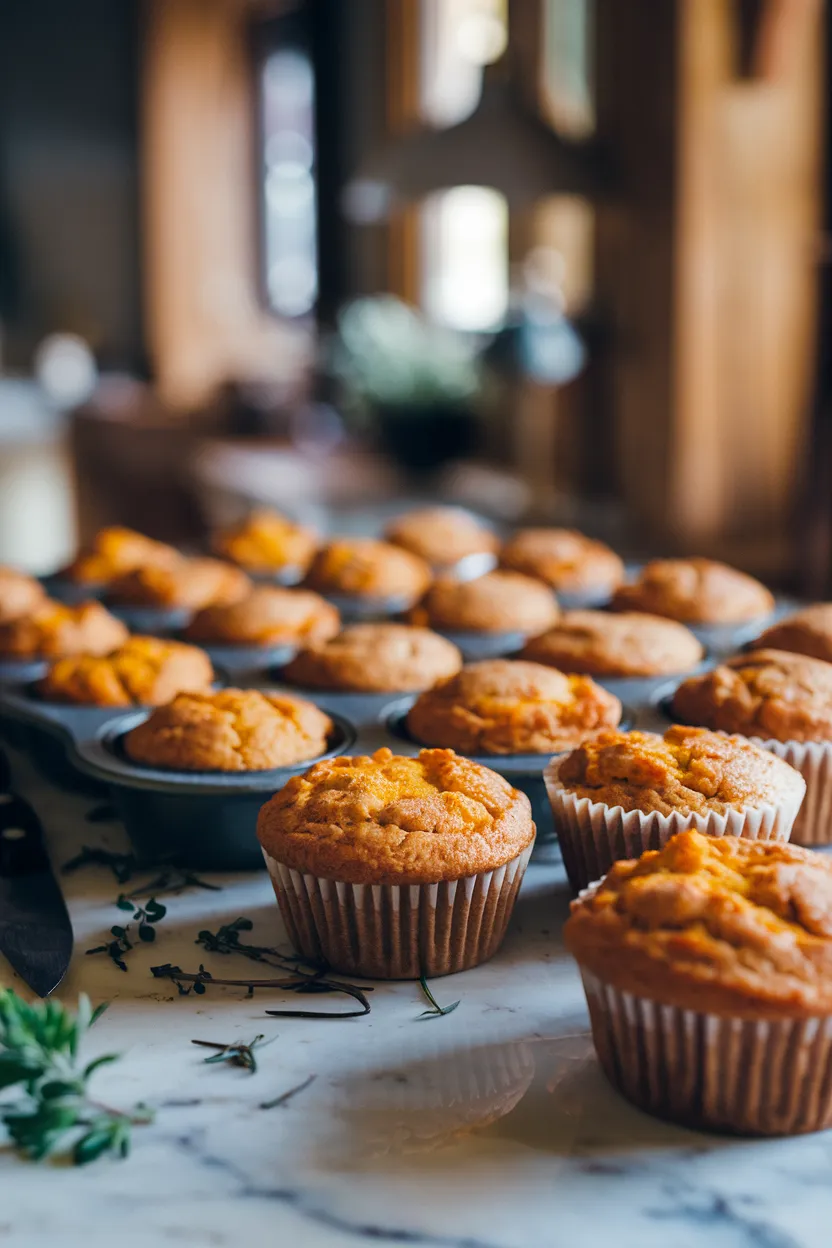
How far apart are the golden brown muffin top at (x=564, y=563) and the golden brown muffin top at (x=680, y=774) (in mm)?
1115

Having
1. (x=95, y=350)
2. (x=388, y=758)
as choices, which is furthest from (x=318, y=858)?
(x=95, y=350)

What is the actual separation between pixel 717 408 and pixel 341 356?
1986mm

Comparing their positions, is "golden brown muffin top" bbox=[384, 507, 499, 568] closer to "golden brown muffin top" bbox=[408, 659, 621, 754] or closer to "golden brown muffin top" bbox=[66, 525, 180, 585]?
"golden brown muffin top" bbox=[66, 525, 180, 585]

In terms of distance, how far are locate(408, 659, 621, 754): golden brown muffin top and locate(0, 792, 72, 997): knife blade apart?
1.57 feet

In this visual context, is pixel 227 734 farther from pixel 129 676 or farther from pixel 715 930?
pixel 715 930

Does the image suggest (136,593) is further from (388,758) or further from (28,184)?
(28,184)

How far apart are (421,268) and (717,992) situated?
17.7 ft

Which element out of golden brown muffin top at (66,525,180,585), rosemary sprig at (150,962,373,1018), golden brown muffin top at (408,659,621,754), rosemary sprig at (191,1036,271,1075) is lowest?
rosemary sprig at (150,962,373,1018)

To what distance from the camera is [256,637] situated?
7.22ft

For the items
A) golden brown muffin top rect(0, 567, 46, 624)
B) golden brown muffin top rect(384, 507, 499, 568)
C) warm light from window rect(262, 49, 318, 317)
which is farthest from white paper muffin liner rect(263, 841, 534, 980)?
warm light from window rect(262, 49, 318, 317)

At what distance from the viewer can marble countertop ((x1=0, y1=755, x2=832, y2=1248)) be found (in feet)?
3.14

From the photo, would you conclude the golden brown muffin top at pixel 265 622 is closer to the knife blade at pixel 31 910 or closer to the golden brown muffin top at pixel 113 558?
the golden brown muffin top at pixel 113 558

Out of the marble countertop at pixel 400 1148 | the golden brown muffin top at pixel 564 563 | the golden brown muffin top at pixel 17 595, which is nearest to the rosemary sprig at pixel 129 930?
the marble countertop at pixel 400 1148

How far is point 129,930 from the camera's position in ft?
4.61
